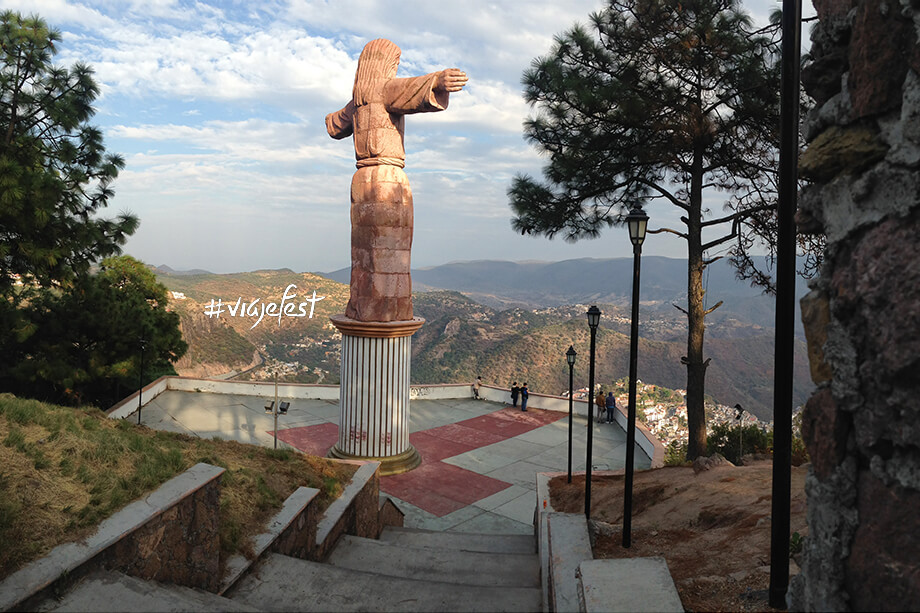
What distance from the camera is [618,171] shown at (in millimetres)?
11734

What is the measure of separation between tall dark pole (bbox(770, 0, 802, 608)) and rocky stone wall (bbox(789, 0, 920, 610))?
1.32m

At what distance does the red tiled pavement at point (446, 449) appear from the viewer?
1034 centimetres

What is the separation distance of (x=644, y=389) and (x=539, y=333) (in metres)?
16.3

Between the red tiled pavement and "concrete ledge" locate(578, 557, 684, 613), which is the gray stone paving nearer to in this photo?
the red tiled pavement

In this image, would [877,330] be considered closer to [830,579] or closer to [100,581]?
[830,579]

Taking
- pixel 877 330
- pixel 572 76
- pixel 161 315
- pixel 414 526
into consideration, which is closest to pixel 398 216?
pixel 572 76

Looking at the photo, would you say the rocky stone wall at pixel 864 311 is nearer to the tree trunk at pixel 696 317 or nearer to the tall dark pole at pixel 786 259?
the tall dark pole at pixel 786 259

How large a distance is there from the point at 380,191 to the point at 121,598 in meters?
8.39

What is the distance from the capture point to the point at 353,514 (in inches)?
264

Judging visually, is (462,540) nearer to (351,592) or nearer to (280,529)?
(280,529)

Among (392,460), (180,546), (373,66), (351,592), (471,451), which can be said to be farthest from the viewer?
(471,451)

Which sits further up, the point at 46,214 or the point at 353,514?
the point at 46,214

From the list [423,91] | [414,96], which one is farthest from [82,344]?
[423,91]

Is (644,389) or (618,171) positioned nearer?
(618,171)
